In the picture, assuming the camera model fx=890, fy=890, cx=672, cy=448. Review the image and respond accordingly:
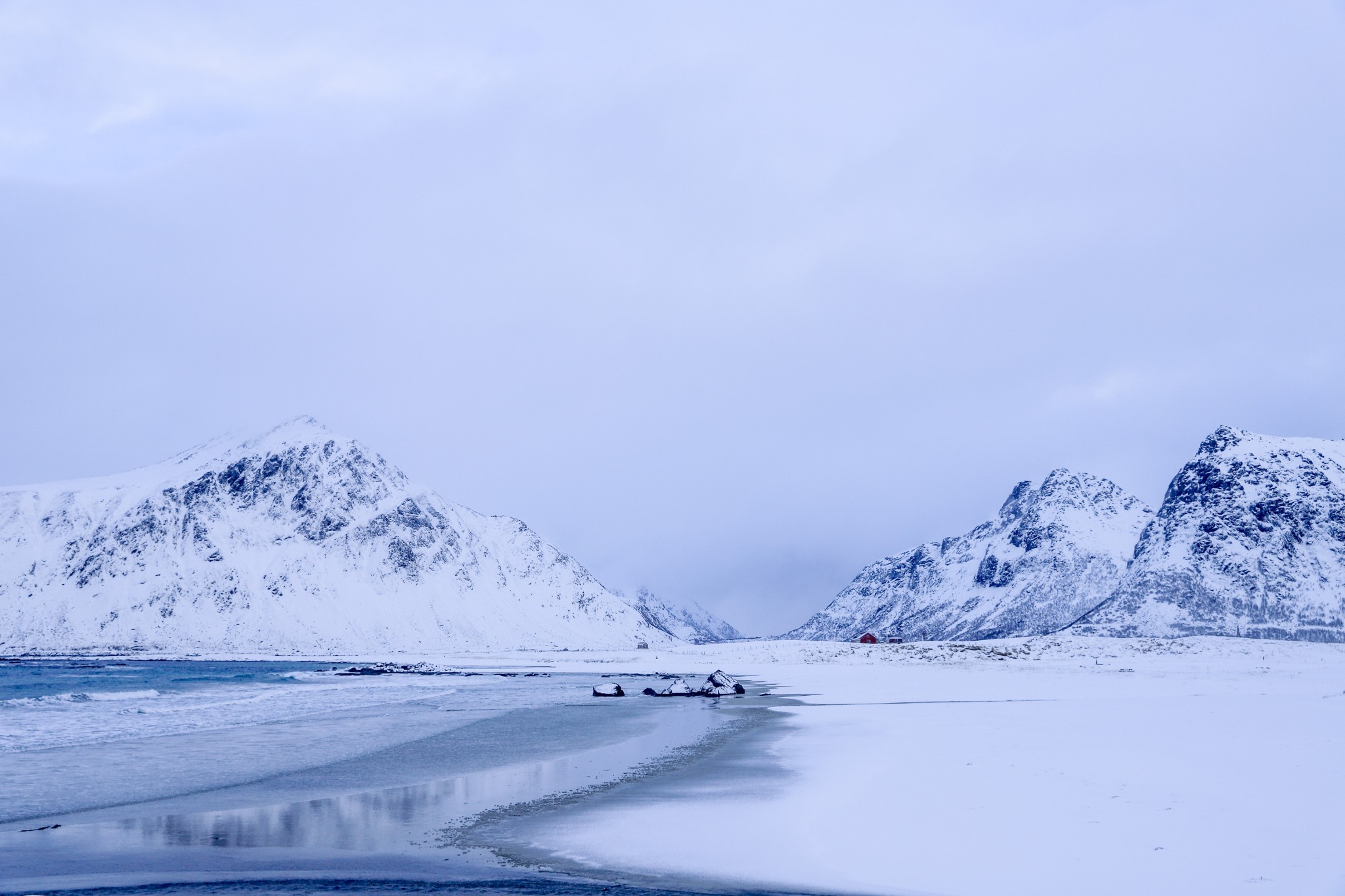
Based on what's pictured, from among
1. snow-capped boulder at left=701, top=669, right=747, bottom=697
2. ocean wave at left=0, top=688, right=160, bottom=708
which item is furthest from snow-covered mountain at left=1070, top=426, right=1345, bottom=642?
ocean wave at left=0, top=688, right=160, bottom=708

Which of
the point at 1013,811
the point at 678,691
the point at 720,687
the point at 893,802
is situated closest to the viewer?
the point at 1013,811

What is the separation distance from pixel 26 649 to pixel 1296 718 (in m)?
234

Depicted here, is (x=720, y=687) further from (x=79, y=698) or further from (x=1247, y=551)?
(x=1247, y=551)

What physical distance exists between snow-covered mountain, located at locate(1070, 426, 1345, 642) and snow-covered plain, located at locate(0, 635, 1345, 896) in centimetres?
8701

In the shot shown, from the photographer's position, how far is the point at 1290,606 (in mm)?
108750

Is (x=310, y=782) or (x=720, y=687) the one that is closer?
(x=310, y=782)

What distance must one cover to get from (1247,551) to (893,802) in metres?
129

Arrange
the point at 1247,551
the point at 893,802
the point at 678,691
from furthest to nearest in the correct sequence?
the point at 1247,551, the point at 678,691, the point at 893,802

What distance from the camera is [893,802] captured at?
52.8 feet

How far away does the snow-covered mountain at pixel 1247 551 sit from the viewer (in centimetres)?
10881

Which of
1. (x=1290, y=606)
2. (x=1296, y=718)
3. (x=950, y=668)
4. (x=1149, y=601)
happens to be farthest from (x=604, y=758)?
(x=1149, y=601)

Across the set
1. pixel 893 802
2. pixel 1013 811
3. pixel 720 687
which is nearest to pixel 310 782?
pixel 893 802

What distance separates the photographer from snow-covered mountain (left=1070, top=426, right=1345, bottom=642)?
357 ft

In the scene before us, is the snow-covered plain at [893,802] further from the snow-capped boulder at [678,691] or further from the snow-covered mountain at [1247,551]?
Result: the snow-covered mountain at [1247,551]
